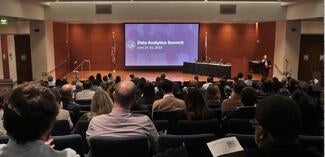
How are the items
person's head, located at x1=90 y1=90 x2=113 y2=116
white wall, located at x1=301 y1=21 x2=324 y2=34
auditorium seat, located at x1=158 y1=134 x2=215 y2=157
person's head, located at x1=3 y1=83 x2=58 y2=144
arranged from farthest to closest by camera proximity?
white wall, located at x1=301 y1=21 x2=324 y2=34 < person's head, located at x1=90 y1=90 x2=113 y2=116 < auditorium seat, located at x1=158 y1=134 x2=215 y2=157 < person's head, located at x1=3 y1=83 x2=58 y2=144

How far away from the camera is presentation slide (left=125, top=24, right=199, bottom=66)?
17.1 meters

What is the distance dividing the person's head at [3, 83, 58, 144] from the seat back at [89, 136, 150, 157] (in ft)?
4.98

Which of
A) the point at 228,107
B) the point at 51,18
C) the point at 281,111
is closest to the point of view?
the point at 281,111

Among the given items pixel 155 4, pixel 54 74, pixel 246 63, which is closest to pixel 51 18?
pixel 54 74

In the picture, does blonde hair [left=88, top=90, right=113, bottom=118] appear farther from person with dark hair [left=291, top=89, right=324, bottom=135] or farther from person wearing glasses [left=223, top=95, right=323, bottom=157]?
person wearing glasses [left=223, top=95, right=323, bottom=157]

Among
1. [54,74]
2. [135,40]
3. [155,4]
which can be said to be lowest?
[54,74]

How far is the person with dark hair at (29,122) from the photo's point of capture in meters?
1.44

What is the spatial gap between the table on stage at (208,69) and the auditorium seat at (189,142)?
11.7 meters

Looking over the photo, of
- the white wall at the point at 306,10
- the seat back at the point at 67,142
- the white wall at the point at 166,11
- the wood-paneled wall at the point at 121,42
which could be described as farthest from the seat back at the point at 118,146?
the wood-paneled wall at the point at 121,42

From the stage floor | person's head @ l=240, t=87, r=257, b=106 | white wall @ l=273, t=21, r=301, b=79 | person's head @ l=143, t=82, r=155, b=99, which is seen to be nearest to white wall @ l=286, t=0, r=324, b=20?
white wall @ l=273, t=21, r=301, b=79

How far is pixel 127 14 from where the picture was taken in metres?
12.8

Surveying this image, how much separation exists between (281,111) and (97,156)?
6.58ft

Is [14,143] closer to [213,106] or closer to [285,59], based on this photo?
[213,106]

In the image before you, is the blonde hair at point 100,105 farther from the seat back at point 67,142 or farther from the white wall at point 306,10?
the white wall at point 306,10
